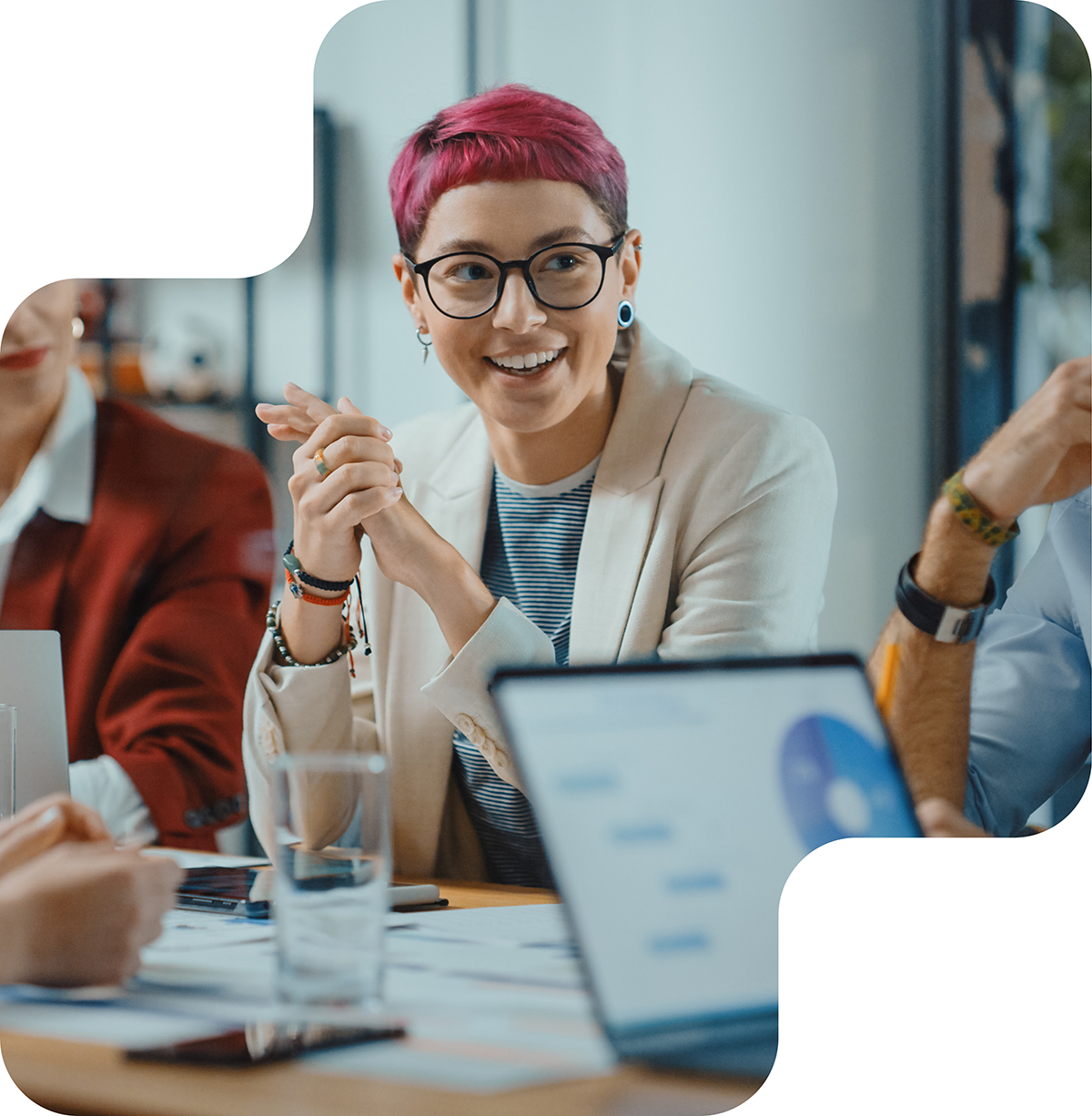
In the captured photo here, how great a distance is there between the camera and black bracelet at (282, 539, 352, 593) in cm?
111

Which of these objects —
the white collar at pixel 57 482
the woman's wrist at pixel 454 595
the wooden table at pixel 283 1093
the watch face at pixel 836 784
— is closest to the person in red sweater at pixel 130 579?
the white collar at pixel 57 482

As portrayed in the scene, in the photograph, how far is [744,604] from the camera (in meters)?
1.00

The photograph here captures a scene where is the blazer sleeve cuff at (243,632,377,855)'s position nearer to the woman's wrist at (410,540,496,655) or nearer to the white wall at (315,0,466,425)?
the woman's wrist at (410,540,496,655)

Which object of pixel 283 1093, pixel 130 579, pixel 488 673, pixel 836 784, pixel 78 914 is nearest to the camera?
pixel 283 1093

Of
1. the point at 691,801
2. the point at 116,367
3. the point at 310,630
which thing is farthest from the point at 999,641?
the point at 116,367

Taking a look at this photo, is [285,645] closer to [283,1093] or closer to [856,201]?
[283,1093]

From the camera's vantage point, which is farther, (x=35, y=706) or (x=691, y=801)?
(x=35, y=706)

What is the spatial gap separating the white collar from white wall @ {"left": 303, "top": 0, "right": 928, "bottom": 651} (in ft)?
1.84

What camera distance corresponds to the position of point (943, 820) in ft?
3.23

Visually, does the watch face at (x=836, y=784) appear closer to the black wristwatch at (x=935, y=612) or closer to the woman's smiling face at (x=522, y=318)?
the black wristwatch at (x=935, y=612)

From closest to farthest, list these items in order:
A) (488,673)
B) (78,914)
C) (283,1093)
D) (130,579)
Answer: (283,1093) → (78,914) → (488,673) → (130,579)

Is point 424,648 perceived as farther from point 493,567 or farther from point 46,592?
→ point 46,592

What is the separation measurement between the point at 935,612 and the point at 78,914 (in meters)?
0.73

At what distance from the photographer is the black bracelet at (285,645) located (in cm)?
111
